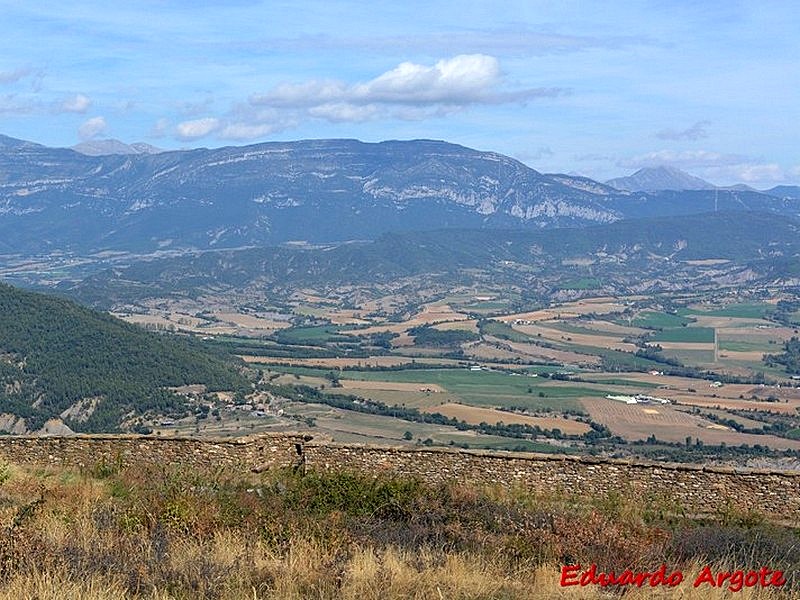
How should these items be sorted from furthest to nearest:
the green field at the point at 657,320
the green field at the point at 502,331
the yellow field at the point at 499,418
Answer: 1. the green field at the point at 657,320
2. the green field at the point at 502,331
3. the yellow field at the point at 499,418

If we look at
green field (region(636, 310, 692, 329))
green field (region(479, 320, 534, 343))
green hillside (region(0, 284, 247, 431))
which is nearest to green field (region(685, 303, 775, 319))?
green field (region(636, 310, 692, 329))

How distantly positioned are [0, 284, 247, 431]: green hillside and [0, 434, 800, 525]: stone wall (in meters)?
29.7

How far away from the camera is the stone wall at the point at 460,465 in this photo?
49.4 feet

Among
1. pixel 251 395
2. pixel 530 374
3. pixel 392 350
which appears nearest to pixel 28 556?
pixel 251 395

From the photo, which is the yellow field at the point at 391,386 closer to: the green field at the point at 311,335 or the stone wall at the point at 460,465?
the green field at the point at 311,335

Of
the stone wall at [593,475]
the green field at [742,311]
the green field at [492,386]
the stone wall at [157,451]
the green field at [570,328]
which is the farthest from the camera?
the green field at [742,311]

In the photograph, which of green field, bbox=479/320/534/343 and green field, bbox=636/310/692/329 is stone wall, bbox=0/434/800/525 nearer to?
green field, bbox=479/320/534/343

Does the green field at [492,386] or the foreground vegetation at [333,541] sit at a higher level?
the foreground vegetation at [333,541]

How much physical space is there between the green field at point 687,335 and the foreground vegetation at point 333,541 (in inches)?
3569

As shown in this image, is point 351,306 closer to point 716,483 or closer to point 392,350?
point 392,350

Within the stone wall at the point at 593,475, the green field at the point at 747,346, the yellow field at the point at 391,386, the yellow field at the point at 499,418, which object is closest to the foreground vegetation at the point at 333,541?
the stone wall at the point at 593,475

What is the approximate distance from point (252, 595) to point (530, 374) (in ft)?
237

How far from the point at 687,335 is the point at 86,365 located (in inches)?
2905

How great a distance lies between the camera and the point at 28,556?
8148mm
